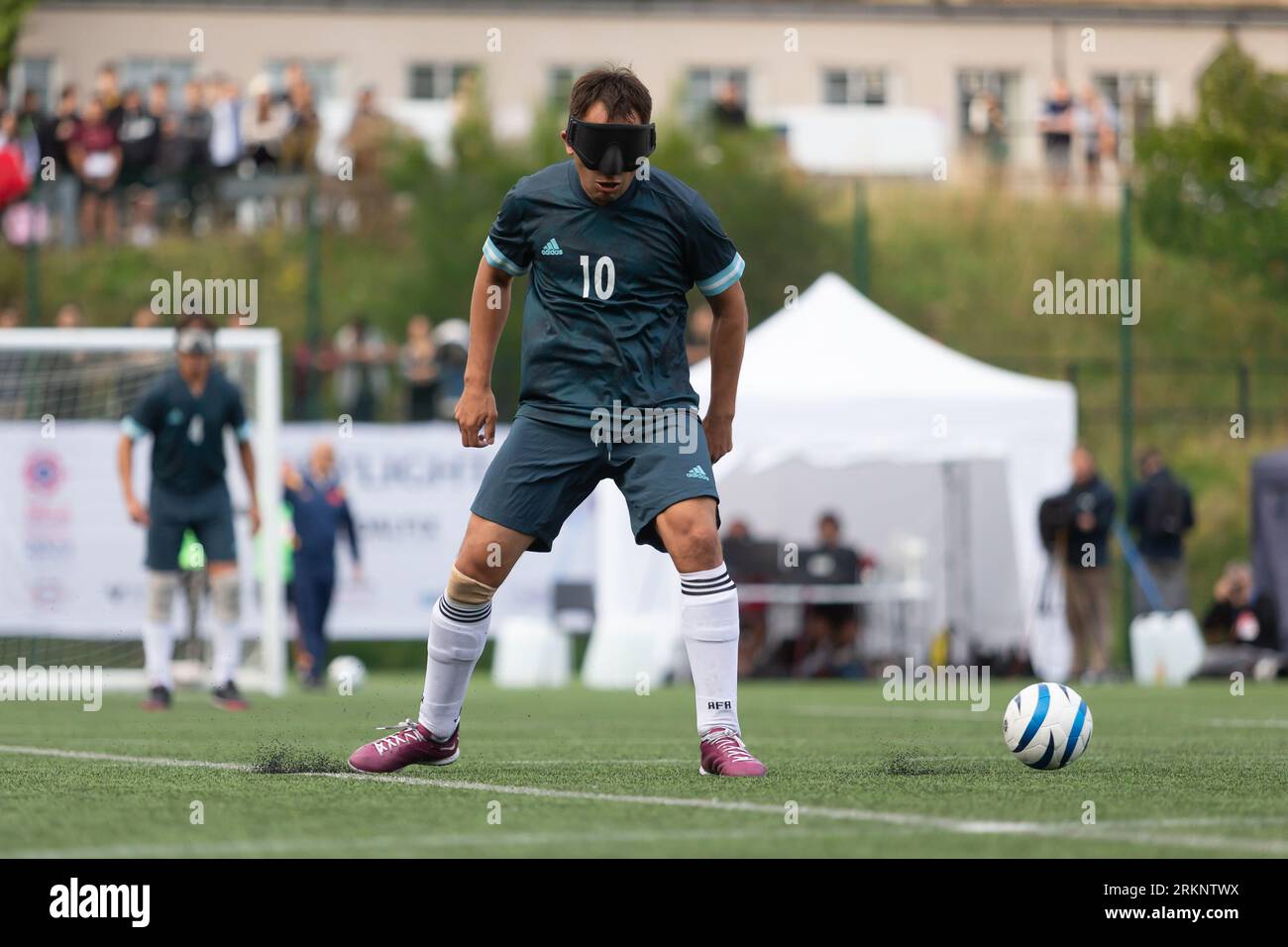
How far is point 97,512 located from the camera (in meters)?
18.0

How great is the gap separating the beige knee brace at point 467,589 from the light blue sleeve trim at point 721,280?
3.94 ft

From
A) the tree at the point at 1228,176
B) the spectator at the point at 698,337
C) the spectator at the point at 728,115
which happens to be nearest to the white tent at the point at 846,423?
the spectator at the point at 698,337

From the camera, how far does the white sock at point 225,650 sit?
519 inches

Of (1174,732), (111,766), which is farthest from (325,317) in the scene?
(111,766)

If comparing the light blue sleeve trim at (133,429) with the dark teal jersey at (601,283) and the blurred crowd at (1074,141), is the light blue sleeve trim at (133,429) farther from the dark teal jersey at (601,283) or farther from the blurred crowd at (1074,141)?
the blurred crowd at (1074,141)

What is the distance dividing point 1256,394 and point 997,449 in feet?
23.4

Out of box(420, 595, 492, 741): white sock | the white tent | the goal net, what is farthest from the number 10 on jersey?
the white tent

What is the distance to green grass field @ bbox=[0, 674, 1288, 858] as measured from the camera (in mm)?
5160

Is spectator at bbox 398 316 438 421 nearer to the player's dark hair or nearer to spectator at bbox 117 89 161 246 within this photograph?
spectator at bbox 117 89 161 246

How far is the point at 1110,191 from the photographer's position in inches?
1180

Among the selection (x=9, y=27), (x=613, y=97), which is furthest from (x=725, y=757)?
(x=9, y=27)

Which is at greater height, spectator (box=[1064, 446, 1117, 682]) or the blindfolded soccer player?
the blindfolded soccer player

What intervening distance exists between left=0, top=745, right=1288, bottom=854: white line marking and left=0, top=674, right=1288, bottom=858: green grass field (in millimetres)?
11

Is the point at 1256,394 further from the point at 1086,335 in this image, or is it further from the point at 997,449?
the point at 997,449
